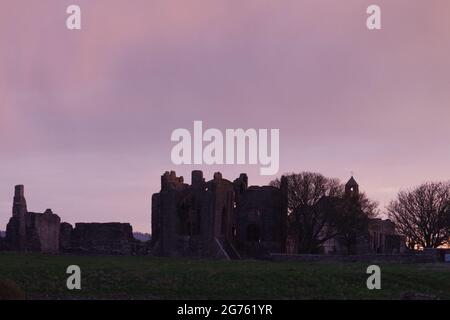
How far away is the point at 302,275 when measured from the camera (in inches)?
1378

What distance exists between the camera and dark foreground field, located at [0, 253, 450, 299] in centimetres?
2989

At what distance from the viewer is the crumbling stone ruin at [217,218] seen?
225 ft

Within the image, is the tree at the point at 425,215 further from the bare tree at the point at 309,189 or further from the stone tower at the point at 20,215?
the stone tower at the point at 20,215

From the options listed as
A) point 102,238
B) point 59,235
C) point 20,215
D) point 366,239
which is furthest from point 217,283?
point 366,239

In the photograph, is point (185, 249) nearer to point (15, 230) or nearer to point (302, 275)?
point (15, 230)

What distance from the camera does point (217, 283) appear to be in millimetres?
32438

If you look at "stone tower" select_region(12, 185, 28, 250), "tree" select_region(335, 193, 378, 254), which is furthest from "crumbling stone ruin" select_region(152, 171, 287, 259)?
"stone tower" select_region(12, 185, 28, 250)

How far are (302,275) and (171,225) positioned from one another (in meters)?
36.0

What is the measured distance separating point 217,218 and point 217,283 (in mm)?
37127

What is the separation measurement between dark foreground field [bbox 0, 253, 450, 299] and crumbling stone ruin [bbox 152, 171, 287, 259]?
2930 centimetres

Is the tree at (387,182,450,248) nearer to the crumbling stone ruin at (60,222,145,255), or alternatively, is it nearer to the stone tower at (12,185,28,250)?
the crumbling stone ruin at (60,222,145,255)

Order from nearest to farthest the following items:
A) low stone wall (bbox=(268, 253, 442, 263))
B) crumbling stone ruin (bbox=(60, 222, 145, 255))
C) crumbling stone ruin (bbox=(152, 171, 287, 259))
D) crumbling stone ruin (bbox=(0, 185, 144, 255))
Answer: low stone wall (bbox=(268, 253, 442, 263)) → crumbling stone ruin (bbox=(152, 171, 287, 259)) → crumbling stone ruin (bbox=(60, 222, 145, 255)) → crumbling stone ruin (bbox=(0, 185, 144, 255))
